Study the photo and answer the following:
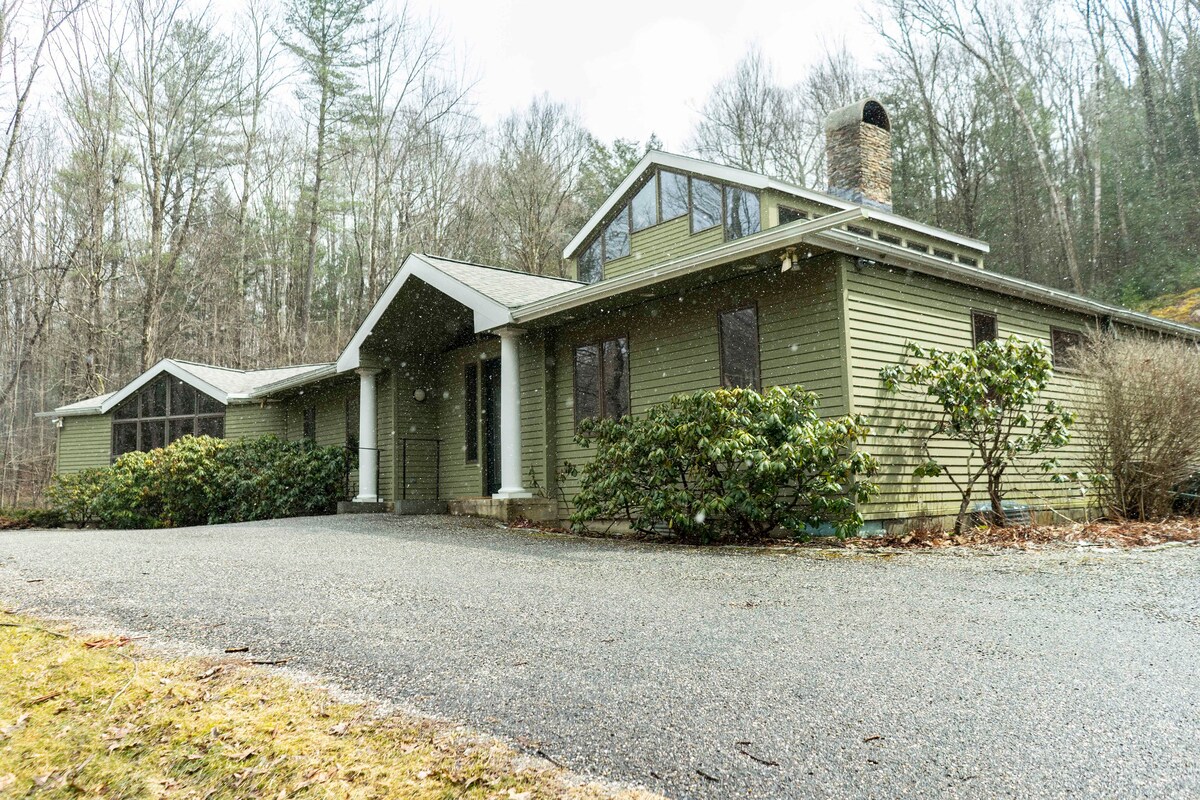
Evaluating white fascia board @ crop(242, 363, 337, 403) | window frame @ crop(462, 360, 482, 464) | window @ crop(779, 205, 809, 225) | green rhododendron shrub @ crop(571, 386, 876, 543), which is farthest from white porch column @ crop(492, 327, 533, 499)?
window @ crop(779, 205, 809, 225)

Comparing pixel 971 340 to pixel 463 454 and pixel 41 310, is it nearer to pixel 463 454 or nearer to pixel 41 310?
pixel 463 454

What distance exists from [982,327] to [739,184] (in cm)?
561

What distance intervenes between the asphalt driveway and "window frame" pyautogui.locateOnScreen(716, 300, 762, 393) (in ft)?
8.80

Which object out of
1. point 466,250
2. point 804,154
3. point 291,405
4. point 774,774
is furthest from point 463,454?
point 804,154

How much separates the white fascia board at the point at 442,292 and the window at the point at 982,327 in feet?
20.9

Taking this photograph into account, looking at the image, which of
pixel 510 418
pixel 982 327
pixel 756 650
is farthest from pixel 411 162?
pixel 756 650

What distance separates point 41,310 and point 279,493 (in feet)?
58.0

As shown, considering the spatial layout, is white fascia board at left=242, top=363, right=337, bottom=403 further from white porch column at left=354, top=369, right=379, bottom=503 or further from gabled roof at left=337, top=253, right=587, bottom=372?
gabled roof at left=337, top=253, right=587, bottom=372

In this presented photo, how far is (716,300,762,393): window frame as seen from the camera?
970 centimetres

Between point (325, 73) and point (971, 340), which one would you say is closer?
point (971, 340)

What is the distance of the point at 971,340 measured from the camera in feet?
34.9

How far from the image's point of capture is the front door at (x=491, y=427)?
46.3ft

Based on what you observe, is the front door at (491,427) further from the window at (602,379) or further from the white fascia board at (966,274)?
the white fascia board at (966,274)

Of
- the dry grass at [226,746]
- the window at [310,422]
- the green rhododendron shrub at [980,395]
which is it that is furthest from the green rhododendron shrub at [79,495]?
the green rhododendron shrub at [980,395]
